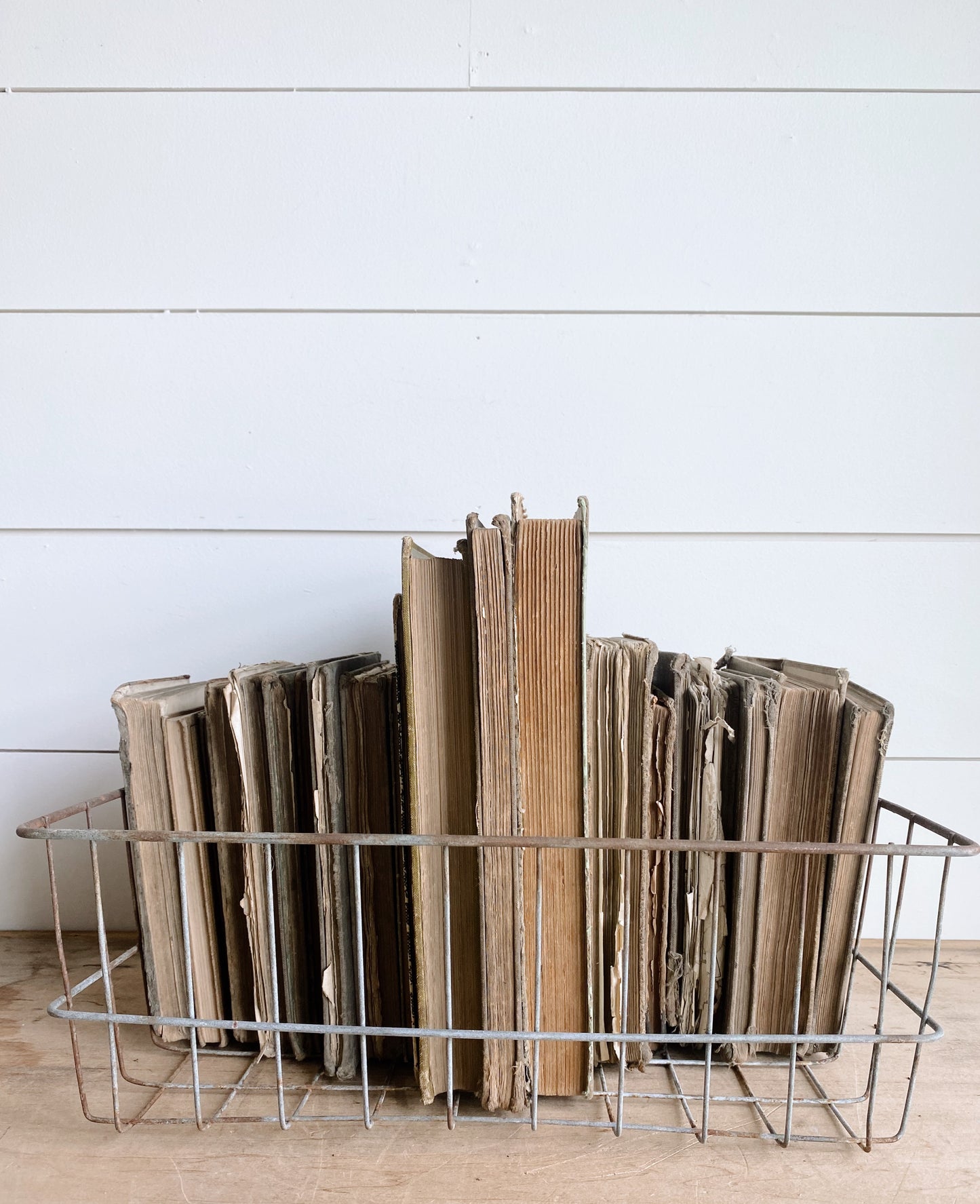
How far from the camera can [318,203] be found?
0.83 m

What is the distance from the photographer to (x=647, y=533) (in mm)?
851

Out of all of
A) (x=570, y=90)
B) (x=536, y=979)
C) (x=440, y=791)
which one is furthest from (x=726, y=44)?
(x=536, y=979)

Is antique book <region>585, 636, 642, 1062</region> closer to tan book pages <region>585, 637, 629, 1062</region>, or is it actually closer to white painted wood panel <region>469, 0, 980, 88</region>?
tan book pages <region>585, 637, 629, 1062</region>

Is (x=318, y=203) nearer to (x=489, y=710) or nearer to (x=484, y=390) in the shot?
(x=484, y=390)

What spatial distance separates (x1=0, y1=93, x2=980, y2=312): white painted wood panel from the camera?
2.69 ft

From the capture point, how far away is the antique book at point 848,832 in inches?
22.9

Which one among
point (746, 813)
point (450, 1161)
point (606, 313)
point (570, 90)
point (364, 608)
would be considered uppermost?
point (570, 90)

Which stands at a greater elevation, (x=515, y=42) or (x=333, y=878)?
(x=515, y=42)

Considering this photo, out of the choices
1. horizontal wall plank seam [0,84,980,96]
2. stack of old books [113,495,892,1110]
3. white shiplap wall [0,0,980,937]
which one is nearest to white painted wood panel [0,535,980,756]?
white shiplap wall [0,0,980,937]

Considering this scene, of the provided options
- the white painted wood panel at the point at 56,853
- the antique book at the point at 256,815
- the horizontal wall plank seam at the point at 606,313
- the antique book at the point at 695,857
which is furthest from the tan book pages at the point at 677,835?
the white painted wood panel at the point at 56,853

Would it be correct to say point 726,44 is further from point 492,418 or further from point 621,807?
point 621,807

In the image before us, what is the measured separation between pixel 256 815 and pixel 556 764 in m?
0.25

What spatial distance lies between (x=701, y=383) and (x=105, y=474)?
67cm

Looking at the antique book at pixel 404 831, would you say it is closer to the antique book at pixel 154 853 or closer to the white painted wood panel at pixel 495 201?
the antique book at pixel 154 853
